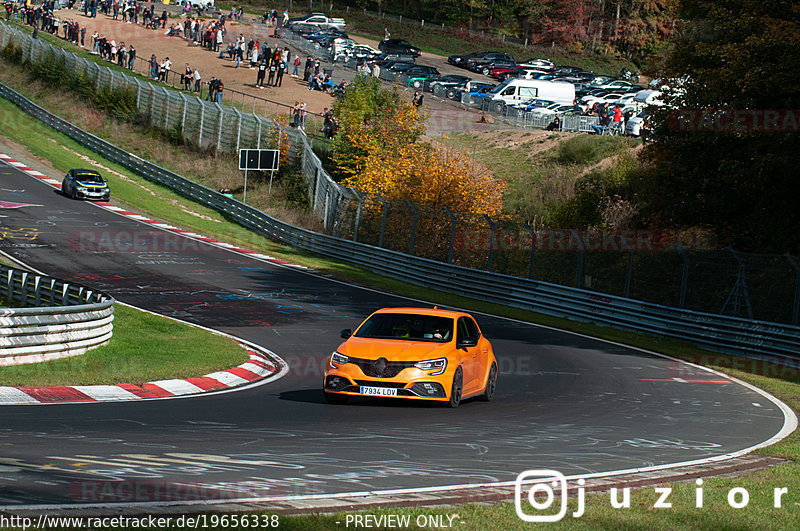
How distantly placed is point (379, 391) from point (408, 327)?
1.51 metres

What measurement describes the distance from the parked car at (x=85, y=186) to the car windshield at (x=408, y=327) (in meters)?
30.8

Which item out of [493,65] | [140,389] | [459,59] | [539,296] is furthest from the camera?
[459,59]

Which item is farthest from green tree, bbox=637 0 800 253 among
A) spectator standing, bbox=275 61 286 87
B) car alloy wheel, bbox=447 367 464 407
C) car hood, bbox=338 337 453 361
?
spectator standing, bbox=275 61 286 87

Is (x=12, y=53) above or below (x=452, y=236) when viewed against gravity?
above

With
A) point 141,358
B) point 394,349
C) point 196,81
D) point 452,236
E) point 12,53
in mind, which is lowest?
point 452,236

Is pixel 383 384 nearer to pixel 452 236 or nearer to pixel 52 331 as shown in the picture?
pixel 52 331

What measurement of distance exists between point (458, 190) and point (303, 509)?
3465 centimetres

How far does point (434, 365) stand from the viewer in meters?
12.6

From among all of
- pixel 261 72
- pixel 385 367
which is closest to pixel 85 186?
pixel 261 72

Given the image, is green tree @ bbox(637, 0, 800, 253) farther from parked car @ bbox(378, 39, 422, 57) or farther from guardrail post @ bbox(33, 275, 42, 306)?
parked car @ bbox(378, 39, 422, 57)

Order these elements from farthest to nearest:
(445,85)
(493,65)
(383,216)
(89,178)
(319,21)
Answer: (319,21)
(493,65)
(445,85)
(89,178)
(383,216)

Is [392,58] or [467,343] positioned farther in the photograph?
[392,58]

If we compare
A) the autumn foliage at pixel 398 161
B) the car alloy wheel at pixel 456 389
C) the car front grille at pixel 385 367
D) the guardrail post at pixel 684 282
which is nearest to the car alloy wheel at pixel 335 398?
the car front grille at pixel 385 367

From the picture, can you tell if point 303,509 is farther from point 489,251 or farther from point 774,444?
point 489,251
